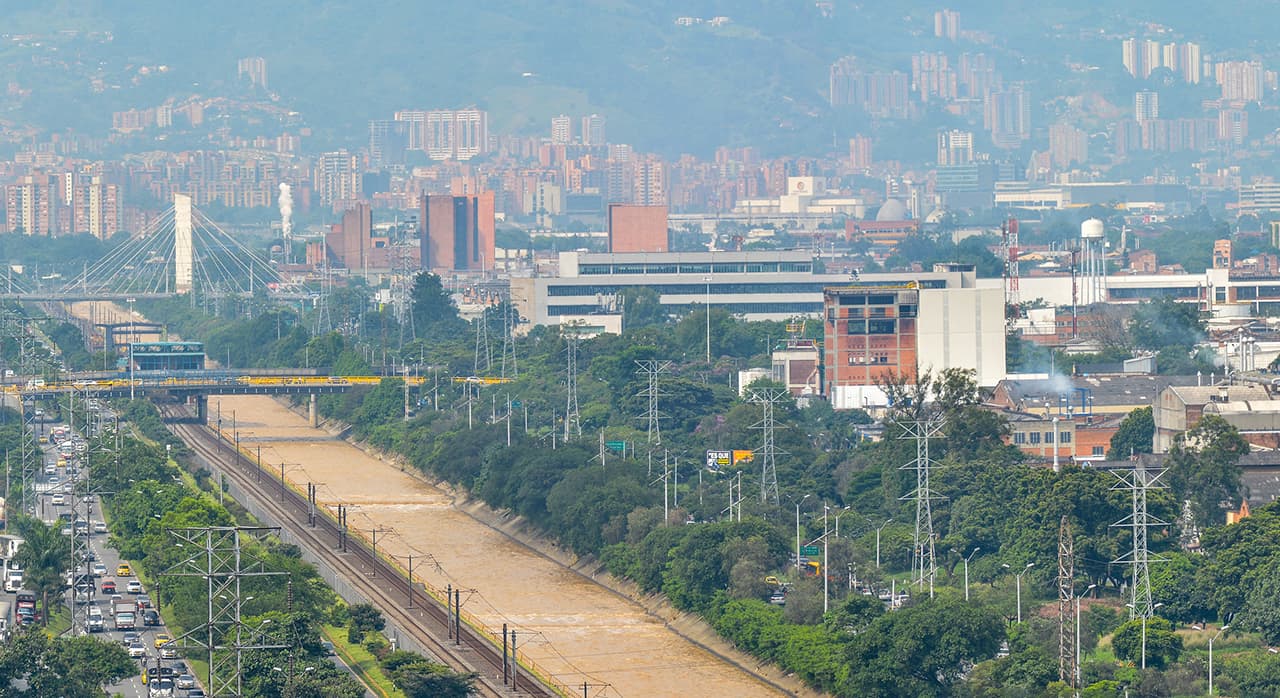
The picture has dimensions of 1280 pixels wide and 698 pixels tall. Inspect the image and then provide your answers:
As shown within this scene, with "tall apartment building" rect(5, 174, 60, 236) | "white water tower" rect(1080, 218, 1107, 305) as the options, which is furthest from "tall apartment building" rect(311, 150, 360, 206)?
"white water tower" rect(1080, 218, 1107, 305)

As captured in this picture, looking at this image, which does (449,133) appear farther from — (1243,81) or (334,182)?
(1243,81)

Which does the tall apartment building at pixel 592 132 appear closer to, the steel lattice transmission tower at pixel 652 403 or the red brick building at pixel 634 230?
the red brick building at pixel 634 230

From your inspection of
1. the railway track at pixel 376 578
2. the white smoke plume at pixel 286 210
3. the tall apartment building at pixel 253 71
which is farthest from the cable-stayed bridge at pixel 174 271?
the tall apartment building at pixel 253 71

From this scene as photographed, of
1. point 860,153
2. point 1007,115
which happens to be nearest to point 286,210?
point 860,153

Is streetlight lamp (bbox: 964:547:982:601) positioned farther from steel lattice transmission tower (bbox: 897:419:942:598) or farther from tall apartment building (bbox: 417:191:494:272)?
tall apartment building (bbox: 417:191:494:272)

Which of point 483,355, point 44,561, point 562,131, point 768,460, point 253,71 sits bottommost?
point 44,561

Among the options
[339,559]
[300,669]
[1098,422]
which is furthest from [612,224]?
[300,669]
